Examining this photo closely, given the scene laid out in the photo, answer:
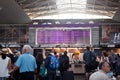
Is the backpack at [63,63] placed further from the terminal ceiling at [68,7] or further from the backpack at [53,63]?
the terminal ceiling at [68,7]

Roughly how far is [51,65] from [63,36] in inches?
422

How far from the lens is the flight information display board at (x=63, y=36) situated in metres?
24.3

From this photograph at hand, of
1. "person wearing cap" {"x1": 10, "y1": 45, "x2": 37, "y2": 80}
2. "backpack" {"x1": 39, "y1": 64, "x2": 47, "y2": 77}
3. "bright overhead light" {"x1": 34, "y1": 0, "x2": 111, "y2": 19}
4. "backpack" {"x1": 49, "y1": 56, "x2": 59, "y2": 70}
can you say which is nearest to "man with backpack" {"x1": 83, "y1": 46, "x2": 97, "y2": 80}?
"backpack" {"x1": 49, "y1": 56, "x2": 59, "y2": 70}

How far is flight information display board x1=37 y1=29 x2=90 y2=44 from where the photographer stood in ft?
79.7

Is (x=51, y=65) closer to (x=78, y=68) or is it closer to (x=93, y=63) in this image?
(x=93, y=63)

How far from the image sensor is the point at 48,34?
24.4 meters

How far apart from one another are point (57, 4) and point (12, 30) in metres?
16.5

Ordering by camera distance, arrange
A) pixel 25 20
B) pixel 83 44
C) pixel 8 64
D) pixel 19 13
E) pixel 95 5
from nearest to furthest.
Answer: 1. pixel 8 64
2. pixel 83 44
3. pixel 19 13
4. pixel 25 20
5. pixel 95 5

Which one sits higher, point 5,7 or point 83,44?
point 5,7

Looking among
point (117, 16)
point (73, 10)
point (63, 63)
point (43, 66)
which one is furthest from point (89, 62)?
point (73, 10)

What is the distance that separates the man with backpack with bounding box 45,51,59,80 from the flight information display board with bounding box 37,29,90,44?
10327mm

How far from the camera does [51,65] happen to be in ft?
45.3

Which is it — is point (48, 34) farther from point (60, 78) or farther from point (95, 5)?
point (95, 5)

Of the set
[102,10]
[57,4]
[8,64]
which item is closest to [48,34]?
[8,64]
